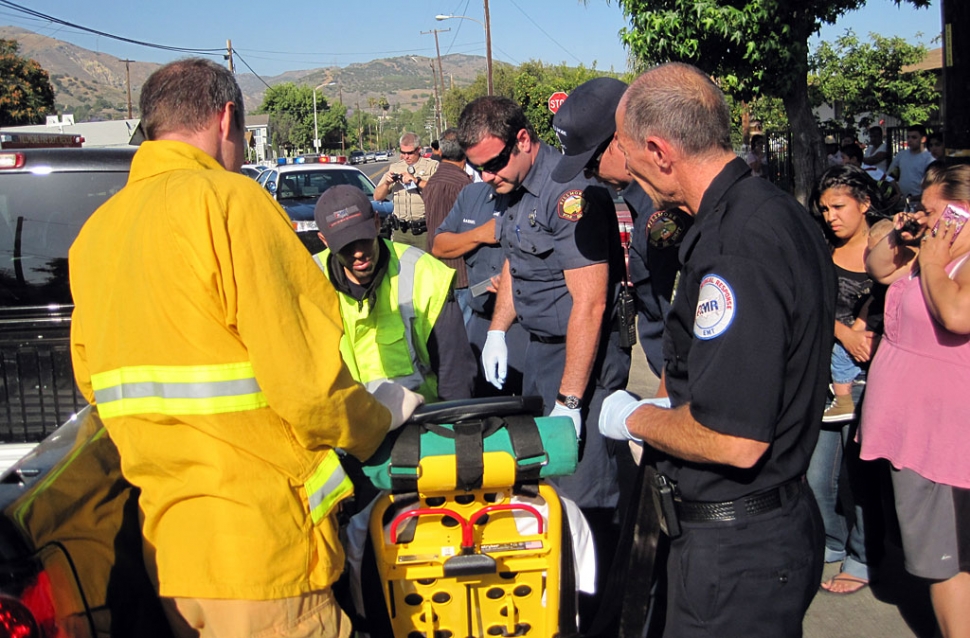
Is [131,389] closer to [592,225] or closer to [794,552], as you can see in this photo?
[794,552]

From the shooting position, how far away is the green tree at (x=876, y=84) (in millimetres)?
24391

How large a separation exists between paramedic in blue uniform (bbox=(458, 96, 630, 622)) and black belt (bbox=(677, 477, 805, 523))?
1.14 m

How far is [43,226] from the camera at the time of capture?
11.9 feet

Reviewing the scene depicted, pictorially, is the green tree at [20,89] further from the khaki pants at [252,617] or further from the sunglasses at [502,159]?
the khaki pants at [252,617]

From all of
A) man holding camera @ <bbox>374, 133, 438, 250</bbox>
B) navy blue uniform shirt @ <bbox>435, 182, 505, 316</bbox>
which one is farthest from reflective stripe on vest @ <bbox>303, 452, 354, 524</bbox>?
man holding camera @ <bbox>374, 133, 438, 250</bbox>

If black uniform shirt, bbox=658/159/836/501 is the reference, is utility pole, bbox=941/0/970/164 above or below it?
above

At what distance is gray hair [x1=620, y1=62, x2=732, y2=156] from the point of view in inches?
76.5

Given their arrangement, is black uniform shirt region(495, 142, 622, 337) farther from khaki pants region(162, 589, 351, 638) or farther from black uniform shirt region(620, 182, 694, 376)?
khaki pants region(162, 589, 351, 638)

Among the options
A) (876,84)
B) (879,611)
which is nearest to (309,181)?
(879,611)

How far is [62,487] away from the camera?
1842 mm

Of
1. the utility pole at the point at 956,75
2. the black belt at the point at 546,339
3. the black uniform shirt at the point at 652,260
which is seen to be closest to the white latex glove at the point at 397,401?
the black uniform shirt at the point at 652,260

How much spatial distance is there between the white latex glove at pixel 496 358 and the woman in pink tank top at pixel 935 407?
5.27 feet

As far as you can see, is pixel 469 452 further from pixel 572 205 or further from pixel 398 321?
pixel 572 205

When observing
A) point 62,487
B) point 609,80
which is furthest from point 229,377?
point 609,80
